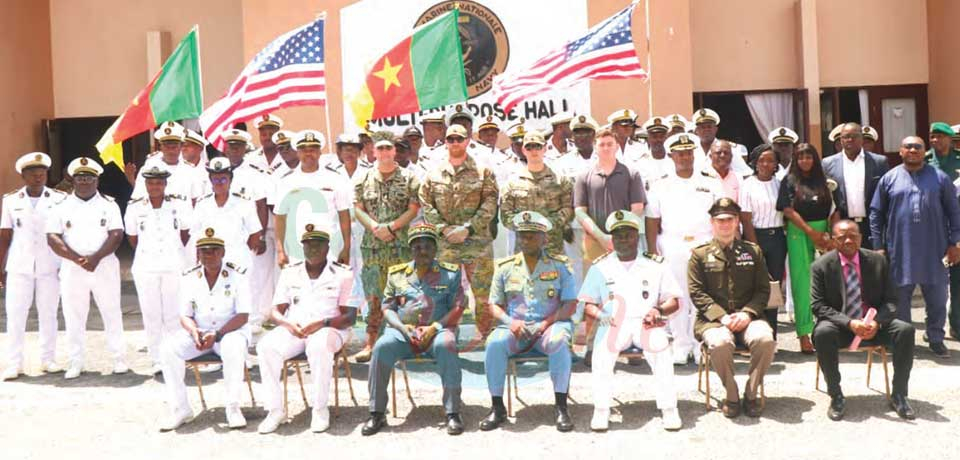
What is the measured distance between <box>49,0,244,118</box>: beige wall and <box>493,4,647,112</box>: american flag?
689cm

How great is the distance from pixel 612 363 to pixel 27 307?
514 centimetres

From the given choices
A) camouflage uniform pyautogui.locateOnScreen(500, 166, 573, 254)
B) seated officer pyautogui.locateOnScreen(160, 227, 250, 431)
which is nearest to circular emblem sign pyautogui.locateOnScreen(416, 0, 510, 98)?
camouflage uniform pyautogui.locateOnScreen(500, 166, 573, 254)

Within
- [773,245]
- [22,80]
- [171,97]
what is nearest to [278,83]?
[171,97]

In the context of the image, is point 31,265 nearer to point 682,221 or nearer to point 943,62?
point 682,221

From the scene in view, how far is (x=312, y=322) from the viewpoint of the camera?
6359mm

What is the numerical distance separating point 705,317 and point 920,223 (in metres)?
2.48

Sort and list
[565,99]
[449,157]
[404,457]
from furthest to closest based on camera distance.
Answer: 1. [565,99]
2. [449,157]
3. [404,457]

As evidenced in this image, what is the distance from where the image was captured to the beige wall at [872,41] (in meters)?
13.8

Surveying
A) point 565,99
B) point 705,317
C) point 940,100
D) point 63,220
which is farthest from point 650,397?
point 940,100

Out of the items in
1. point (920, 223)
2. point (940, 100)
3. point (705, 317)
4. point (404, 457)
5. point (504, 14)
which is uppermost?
point (504, 14)

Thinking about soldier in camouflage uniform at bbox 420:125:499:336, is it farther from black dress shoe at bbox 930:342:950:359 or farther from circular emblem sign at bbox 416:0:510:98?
circular emblem sign at bbox 416:0:510:98

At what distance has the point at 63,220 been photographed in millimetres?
7824

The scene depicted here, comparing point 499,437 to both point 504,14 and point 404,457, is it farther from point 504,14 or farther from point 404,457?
point 504,14

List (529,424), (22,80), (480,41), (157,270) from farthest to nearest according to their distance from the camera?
(22,80), (480,41), (157,270), (529,424)
